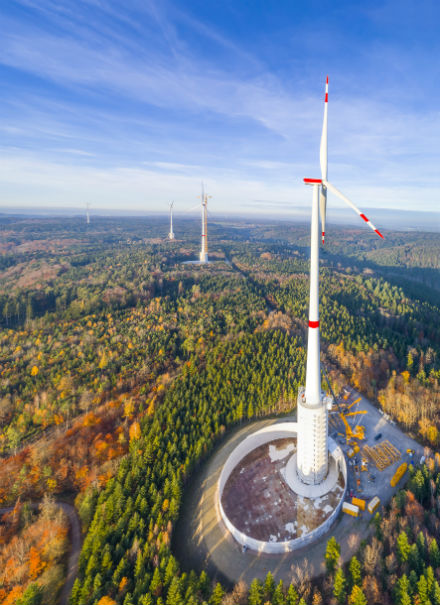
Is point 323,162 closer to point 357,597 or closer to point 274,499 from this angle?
point 357,597

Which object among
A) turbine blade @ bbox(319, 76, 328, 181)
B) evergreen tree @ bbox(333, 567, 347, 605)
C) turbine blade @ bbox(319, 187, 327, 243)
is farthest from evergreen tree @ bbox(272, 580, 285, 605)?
turbine blade @ bbox(319, 76, 328, 181)

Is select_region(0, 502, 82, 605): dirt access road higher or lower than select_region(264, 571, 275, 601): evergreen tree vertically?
lower

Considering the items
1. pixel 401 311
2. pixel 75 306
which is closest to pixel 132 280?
pixel 75 306

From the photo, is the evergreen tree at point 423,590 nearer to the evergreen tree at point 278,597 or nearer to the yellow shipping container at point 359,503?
the yellow shipping container at point 359,503

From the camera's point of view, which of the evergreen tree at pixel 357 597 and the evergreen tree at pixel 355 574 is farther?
the evergreen tree at pixel 355 574

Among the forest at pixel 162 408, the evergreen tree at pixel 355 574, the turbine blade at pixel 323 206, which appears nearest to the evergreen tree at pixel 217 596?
the forest at pixel 162 408

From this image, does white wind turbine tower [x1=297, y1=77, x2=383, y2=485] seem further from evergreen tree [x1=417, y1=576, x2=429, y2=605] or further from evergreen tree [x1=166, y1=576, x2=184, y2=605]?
evergreen tree [x1=166, y1=576, x2=184, y2=605]

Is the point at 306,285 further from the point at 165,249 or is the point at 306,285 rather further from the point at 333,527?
the point at 165,249
